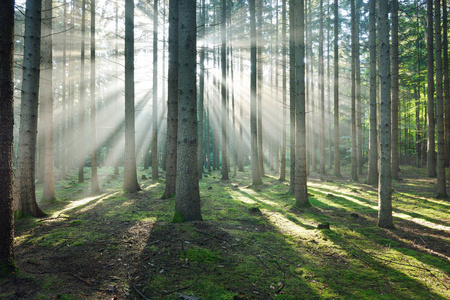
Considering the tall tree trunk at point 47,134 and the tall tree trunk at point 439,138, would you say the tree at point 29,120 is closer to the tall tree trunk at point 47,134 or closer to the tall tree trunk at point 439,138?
the tall tree trunk at point 47,134

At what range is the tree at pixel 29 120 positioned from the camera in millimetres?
6055

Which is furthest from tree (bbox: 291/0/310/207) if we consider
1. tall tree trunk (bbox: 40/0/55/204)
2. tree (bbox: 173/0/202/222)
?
tall tree trunk (bbox: 40/0/55/204)

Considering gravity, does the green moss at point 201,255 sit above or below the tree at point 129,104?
below

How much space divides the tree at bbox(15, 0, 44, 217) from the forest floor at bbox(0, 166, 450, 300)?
0.65m

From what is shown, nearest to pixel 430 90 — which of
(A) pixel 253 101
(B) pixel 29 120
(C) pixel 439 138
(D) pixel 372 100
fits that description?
(D) pixel 372 100

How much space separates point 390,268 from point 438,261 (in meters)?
1.18

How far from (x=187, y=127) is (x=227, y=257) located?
115 inches

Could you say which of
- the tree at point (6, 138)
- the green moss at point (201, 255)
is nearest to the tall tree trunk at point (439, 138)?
the green moss at point (201, 255)

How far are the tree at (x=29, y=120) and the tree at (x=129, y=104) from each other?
4.20 meters

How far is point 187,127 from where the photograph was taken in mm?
5445

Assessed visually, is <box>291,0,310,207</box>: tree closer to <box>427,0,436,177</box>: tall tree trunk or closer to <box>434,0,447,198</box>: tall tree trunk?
<box>434,0,447,198</box>: tall tree trunk

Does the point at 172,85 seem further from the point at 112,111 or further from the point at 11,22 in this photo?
the point at 112,111

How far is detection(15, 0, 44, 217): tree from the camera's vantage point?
6055 mm

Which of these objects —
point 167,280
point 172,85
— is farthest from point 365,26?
point 167,280
